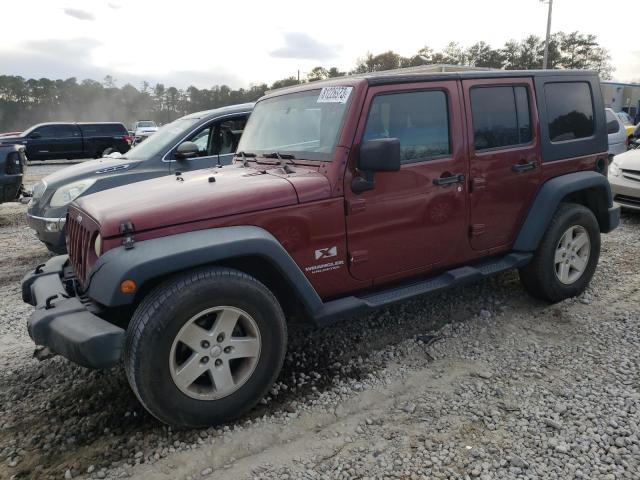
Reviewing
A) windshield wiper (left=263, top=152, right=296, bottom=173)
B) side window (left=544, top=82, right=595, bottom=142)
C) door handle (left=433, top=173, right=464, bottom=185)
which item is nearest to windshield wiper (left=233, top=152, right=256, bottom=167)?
windshield wiper (left=263, top=152, right=296, bottom=173)

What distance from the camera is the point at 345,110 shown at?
316cm

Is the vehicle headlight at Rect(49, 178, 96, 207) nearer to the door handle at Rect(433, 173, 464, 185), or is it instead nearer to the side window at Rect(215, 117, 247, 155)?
the side window at Rect(215, 117, 247, 155)

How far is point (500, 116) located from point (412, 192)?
1.14m

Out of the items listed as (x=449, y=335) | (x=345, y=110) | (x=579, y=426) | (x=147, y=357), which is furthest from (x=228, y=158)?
(x=579, y=426)

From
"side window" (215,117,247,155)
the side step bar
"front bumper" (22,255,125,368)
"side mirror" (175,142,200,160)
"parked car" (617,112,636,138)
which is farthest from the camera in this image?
"parked car" (617,112,636,138)

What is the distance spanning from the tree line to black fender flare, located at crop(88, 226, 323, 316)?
123ft

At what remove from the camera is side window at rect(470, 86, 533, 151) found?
146 inches

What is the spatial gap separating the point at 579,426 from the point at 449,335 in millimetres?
1253

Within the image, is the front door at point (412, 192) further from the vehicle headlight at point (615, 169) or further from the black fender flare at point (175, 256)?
the vehicle headlight at point (615, 169)

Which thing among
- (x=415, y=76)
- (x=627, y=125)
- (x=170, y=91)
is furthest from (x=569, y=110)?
(x=170, y=91)

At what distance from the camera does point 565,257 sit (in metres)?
4.30

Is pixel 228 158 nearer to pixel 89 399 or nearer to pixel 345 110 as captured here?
pixel 345 110

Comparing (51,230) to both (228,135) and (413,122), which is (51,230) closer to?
(228,135)

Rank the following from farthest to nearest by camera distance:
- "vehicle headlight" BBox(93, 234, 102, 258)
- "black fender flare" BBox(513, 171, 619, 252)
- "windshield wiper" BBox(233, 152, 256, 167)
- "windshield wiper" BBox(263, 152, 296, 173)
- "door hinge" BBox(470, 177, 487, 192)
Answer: "black fender flare" BBox(513, 171, 619, 252)
"windshield wiper" BBox(233, 152, 256, 167)
"door hinge" BBox(470, 177, 487, 192)
"windshield wiper" BBox(263, 152, 296, 173)
"vehicle headlight" BBox(93, 234, 102, 258)
